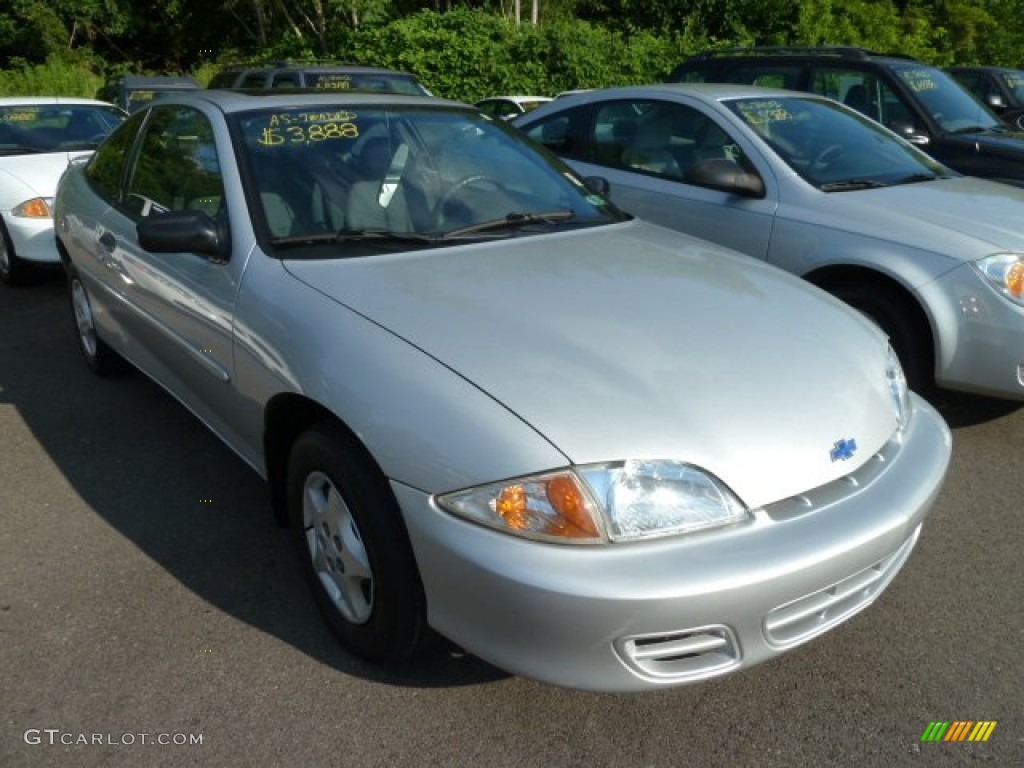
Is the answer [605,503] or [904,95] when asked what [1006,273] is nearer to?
[605,503]

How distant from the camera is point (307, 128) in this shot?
3.43 m

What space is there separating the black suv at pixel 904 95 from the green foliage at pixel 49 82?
1803 centimetres

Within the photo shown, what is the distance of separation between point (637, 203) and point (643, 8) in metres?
19.4

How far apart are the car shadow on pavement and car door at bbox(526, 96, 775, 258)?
2676 mm

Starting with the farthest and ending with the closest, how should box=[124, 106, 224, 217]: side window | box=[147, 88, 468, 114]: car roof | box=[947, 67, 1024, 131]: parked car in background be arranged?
1. box=[947, 67, 1024, 131]: parked car in background
2. box=[147, 88, 468, 114]: car roof
3. box=[124, 106, 224, 217]: side window

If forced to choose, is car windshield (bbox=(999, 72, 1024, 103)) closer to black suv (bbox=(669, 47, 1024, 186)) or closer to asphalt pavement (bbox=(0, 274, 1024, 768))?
black suv (bbox=(669, 47, 1024, 186))

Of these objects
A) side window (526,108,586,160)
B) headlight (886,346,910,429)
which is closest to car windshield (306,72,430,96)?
side window (526,108,586,160)

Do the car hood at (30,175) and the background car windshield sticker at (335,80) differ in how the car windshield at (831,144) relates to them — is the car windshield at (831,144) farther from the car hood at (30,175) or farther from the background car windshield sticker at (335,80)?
the background car windshield sticker at (335,80)

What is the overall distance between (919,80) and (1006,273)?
3.81 metres

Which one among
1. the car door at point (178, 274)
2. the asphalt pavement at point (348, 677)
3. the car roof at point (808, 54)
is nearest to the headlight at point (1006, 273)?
the asphalt pavement at point (348, 677)

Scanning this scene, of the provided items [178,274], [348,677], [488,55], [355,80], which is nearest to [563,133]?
[178,274]

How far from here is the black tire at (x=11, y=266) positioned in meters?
6.80

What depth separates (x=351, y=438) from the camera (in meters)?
2.49

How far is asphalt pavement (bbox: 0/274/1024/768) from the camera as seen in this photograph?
2357 mm
